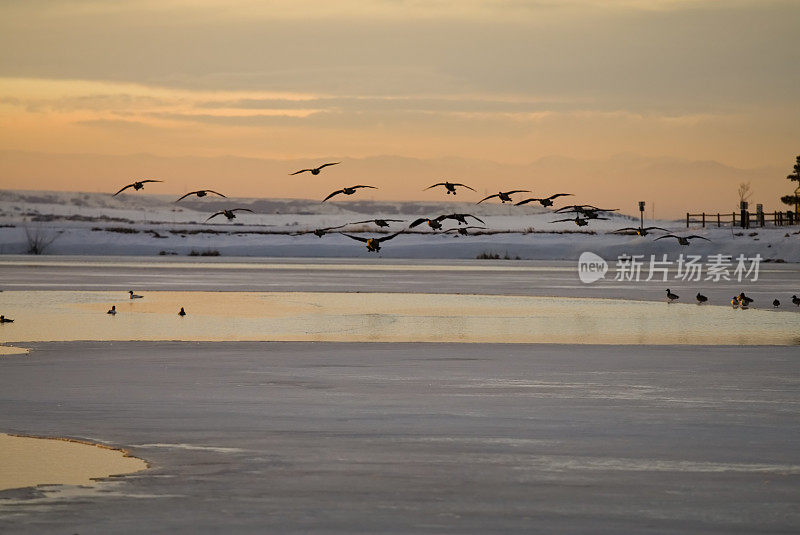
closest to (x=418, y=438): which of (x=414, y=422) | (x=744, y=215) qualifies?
(x=414, y=422)

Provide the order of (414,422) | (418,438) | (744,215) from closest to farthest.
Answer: (418,438)
(414,422)
(744,215)

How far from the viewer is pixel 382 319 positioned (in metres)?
31.0

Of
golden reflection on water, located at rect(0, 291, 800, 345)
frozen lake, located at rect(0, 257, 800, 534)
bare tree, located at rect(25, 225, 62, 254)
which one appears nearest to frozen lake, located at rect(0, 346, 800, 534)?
frozen lake, located at rect(0, 257, 800, 534)

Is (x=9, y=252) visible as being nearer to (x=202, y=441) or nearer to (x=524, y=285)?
(x=524, y=285)

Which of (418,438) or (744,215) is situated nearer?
(418,438)

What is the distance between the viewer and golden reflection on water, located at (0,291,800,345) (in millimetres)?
26141

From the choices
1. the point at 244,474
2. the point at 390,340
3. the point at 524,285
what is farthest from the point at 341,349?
the point at 524,285

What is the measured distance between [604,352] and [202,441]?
11.3 m

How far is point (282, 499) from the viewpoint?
1058 cm

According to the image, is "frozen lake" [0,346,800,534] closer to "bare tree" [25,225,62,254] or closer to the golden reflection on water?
the golden reflection on water

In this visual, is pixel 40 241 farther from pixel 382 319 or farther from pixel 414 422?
pixel 414 422

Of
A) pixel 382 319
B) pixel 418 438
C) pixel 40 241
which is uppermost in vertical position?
pixel 40 241

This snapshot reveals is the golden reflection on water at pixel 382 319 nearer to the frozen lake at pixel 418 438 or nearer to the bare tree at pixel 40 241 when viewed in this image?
the frozen lake at pixel 418 438

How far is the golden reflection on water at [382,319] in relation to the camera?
2614cm
